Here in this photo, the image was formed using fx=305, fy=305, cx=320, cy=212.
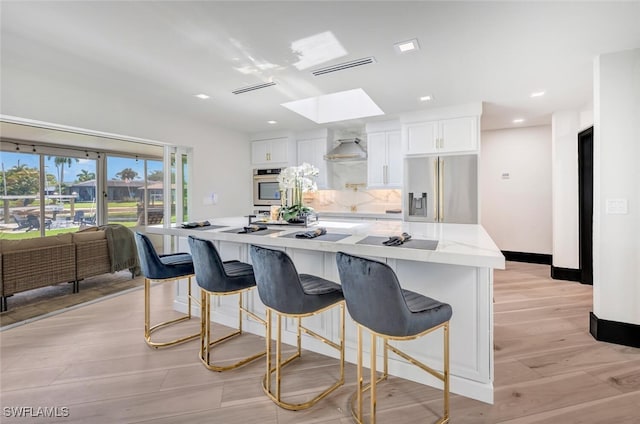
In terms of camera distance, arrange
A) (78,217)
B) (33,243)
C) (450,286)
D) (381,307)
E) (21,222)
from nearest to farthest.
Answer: (381,307) < (450,286) < (33,243) < (21,222) < (78,217)

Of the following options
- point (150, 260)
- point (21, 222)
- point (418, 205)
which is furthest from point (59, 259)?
point (418, 205)

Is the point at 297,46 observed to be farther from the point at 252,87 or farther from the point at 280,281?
the point at 280,281

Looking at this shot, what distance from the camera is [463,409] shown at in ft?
5.84

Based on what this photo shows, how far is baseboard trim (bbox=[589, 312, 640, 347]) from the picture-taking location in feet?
8.29

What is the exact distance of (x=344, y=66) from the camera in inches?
109

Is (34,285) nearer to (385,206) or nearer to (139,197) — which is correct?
(139,197)

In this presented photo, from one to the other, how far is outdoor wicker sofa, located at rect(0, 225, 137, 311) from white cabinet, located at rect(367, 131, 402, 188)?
396 cm

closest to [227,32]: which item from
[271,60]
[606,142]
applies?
[271,60]

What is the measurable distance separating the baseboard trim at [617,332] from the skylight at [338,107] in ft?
11.1

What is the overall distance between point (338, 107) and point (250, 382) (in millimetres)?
4046

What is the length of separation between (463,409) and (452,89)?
3.10 m

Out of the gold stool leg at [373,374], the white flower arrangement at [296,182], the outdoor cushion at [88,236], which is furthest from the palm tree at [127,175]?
the gold stool leg at [373,374]

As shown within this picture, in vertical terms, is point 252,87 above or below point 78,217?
above

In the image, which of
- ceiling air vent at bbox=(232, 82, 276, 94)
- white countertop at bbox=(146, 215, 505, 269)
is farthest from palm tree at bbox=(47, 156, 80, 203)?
white countertop at bbox=(146, 215, 505, 269)
